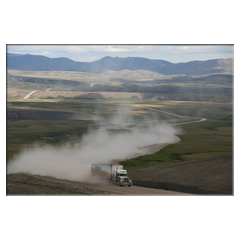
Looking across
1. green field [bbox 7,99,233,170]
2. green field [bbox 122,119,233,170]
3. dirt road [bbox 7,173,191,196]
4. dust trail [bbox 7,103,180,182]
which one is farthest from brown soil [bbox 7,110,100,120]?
dirt road [bbox 7,173,191,196]

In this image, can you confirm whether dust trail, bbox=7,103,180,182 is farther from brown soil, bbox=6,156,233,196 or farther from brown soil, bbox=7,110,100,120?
brown soil, bbox=7,110,100,120

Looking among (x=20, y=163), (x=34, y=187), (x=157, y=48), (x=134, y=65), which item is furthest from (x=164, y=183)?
(x=134, y=65)

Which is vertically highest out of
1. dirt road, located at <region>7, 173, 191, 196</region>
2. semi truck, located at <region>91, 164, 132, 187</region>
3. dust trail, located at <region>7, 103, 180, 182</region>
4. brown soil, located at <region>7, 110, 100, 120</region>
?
brown soil, located at <region>7, 110, 100, 120</region>

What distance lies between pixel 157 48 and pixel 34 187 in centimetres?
2722

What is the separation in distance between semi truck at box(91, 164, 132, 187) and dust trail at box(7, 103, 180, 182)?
1.69m

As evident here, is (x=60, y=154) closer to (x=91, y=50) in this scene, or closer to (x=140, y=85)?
(x=91, y=50)

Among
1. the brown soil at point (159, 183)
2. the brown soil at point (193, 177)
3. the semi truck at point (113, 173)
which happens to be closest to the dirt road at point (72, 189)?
the brown soil at point (159, 183)

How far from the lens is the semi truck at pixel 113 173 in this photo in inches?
1453

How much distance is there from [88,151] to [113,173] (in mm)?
20162

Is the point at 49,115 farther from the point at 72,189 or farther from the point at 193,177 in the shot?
the point at 193,177

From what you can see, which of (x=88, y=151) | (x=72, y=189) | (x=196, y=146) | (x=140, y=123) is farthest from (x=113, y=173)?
(x=140, y=123)

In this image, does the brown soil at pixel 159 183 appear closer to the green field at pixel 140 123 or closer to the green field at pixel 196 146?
the green field at pixel 140 123

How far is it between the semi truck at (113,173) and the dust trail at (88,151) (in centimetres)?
169

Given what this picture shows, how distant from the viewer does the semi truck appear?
121ft
